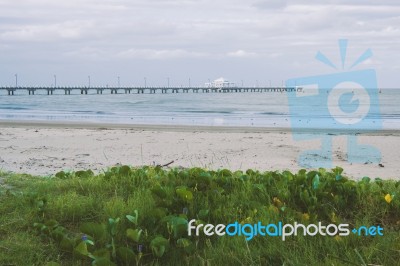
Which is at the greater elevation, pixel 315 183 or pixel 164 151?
pixel 315 183

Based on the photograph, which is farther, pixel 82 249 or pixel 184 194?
pixel 184 194

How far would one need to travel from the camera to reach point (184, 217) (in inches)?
128

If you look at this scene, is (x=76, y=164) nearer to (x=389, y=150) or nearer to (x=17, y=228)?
(x=17, y=228)

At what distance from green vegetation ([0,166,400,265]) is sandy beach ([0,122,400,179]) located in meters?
3.15

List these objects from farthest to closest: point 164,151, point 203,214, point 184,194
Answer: point 164,151 < point 184,194 < point 203,214

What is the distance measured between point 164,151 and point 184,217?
25.3 feet

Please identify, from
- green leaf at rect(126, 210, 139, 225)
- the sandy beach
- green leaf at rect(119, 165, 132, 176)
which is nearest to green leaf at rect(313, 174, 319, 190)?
green leaf at rect(126, 210, 139, 225)

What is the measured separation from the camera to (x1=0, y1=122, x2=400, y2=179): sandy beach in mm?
8633

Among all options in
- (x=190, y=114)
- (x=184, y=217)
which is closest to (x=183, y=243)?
(x=184, y=217)

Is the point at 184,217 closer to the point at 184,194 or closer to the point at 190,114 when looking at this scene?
the point at 184,194

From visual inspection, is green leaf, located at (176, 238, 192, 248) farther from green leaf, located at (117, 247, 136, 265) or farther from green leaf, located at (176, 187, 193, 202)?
green leaf, located at (176, 187, 193, 202)

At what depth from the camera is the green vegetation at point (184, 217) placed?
9.57ft

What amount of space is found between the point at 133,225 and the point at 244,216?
2.40 ft

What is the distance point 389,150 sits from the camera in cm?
1176
